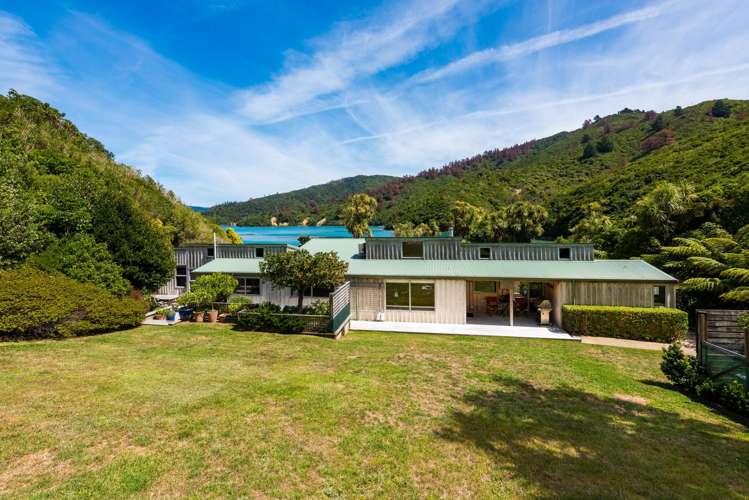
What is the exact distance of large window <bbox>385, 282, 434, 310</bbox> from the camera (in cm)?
1571

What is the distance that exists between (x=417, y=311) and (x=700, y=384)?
9988mm

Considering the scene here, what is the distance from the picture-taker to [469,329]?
14.6 metres

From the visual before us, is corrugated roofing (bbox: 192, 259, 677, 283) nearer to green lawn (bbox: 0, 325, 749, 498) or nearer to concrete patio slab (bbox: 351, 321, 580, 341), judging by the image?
concrete patio slab (bbox: 351, 321, 580, 341)

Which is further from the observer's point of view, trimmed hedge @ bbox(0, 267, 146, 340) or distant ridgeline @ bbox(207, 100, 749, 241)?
distant ridgeline @ bbox(207, 100, 749, 241)

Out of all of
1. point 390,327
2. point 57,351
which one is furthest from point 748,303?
point 57,351

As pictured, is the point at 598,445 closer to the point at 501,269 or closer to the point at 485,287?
the point at 501,269

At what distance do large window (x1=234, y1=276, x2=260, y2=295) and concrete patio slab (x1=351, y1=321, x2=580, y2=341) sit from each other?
5.93m

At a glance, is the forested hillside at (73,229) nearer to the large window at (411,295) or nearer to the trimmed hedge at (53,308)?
the trimmed hedge at (53,308)

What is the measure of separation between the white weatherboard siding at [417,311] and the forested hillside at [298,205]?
55.2 m

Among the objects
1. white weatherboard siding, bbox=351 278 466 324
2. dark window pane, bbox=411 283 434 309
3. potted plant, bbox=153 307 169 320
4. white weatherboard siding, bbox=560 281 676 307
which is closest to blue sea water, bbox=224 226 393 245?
potted plant, bbox=153 307 169 320

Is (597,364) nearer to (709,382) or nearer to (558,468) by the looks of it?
(709,382)

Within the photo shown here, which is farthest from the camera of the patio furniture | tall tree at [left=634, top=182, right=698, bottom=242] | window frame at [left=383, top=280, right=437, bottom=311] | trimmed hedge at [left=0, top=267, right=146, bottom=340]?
tall tree at [left=634, top=182, right=698, bottom=242]

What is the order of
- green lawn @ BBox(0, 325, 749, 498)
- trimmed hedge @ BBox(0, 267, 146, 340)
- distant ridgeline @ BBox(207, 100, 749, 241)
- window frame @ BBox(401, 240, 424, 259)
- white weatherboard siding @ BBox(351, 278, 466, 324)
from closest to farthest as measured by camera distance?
green lawn @ BBox(0, 325, 749, 498) → trimmed hedge @ BBox(0, 267, 146, 340) → white weatherboard siding @ BBox(351, 278, 466, 324) → window frame @ BBox(401, 240, 424, 259) → distant ridgeline @ BBox(207, 100, 749, 241)

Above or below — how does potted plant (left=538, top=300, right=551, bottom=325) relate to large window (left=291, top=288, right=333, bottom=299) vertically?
below
